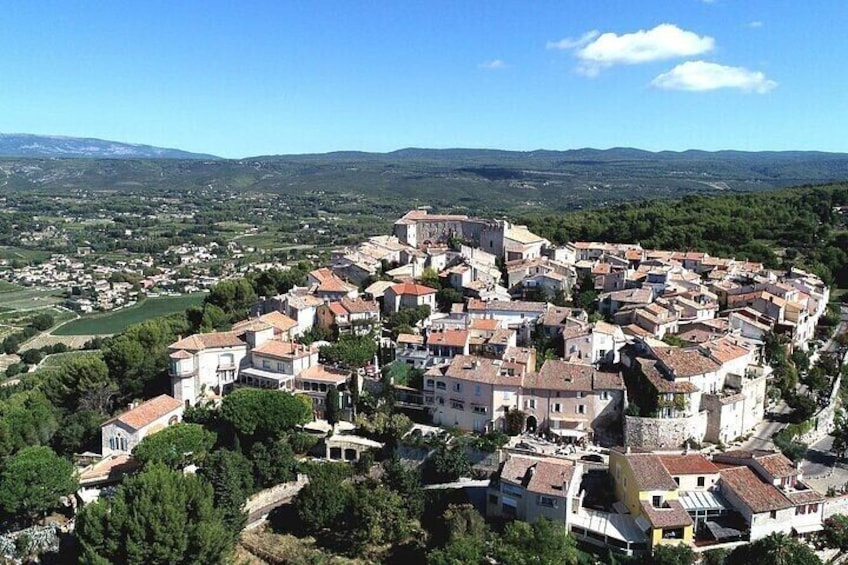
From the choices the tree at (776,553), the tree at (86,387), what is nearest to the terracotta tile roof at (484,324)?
the tree at (776,553)

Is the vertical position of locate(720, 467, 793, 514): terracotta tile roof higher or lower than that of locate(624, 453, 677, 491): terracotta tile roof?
lower

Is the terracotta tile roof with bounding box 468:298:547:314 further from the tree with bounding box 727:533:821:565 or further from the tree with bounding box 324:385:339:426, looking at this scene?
the tree with bounding box 727:533:821:565

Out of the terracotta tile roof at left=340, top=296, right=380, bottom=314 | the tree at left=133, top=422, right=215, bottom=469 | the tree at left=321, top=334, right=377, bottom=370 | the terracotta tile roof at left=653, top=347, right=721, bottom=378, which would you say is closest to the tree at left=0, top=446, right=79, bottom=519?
the tree at left=133, top=422, right=215, bottom=469

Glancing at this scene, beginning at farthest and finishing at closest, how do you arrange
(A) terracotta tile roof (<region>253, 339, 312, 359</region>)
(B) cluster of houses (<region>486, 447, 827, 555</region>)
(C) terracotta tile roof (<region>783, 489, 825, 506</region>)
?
(A) terracotta tile roof (<region>253, 339, 312, 359</region>), (C) terracotta tile roof (<region>783, 489, 825, 506</region>), (B) cluster of houses (<region>486, 447, 827, 555</region>)

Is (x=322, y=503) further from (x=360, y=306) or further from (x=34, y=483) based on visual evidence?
(x=360, y=306)

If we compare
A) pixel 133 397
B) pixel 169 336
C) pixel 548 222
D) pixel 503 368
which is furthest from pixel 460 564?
pixel 548 222

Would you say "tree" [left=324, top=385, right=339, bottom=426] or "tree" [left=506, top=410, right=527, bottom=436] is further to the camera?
"tree" [left=324, top=385, right=339, bottom=426]

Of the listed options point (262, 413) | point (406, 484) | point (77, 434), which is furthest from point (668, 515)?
point (77, 434)

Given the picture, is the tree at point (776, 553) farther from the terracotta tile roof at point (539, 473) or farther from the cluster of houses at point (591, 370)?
the terracotta tile roof at point (539, 473)
